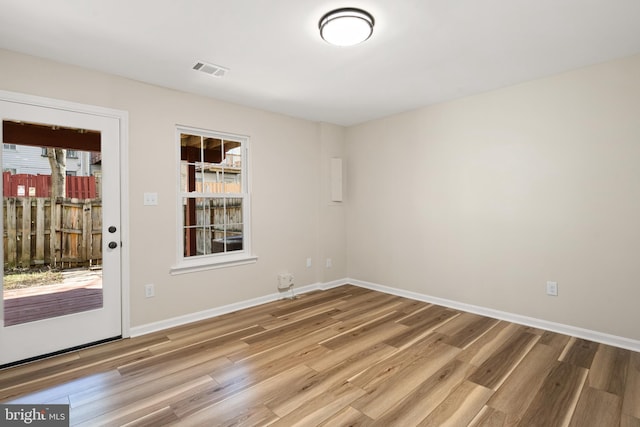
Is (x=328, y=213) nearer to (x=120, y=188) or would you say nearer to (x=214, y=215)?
(x=214, y=215)

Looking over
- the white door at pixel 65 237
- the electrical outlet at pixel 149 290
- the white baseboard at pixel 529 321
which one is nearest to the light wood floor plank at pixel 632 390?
the white baseboard at pixel 529 321

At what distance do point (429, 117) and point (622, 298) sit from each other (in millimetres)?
2623

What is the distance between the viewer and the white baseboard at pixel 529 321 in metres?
2.77

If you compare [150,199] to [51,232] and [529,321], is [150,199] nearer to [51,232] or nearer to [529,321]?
[51,232]

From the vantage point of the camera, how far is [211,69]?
9.59ft

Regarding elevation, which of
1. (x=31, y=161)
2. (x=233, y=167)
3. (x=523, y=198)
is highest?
(x=233, y=167)

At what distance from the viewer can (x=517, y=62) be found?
282cm

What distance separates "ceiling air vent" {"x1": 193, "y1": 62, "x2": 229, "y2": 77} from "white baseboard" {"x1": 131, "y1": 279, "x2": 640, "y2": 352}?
2.48 m

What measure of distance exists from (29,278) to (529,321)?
4591mm

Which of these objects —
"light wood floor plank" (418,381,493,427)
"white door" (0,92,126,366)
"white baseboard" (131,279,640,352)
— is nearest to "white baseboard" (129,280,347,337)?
"white baseboard" (131,279,640,352)

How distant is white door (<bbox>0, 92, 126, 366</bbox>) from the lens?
8.36 ft

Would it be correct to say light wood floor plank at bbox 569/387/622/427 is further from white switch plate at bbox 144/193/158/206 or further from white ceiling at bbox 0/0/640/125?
white switch plate at bbox 144/193/158/206

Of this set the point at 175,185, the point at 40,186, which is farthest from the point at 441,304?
the point at 40,186

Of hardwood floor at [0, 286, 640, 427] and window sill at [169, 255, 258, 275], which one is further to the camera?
window sill at [169, 255, 258, 275]
